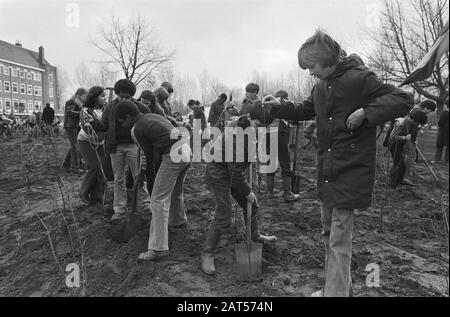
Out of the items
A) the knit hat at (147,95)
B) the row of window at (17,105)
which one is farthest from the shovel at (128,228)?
the row of window at (17,105)

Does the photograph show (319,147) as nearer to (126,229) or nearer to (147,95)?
(126,229)

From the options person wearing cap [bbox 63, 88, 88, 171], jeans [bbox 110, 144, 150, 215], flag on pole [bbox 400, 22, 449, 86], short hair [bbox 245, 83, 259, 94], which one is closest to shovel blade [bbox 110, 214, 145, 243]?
jeans [bbox 110, 144, 150, 215]

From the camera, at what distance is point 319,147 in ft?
7.24

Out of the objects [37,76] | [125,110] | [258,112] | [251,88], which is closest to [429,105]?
[251,88]

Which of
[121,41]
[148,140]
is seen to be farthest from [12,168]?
[121,41]

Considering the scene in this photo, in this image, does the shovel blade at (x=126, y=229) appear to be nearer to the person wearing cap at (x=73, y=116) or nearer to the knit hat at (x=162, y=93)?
the knit hat at (x=162, y=93)

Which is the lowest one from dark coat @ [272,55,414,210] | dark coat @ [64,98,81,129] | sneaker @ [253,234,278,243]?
sneaker @ [253,234,278,243]

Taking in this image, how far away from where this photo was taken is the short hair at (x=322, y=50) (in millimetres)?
2074

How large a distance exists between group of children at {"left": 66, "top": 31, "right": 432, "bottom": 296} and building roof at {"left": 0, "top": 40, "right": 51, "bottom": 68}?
5894 cm

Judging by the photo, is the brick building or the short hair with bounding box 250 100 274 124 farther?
the brick building

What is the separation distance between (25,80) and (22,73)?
4.15ft

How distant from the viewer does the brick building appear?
5288 cm

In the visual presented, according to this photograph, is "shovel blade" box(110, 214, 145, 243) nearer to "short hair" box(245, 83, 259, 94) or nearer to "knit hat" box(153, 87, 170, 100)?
"knit hat" box(153, 87, 170, 100)
